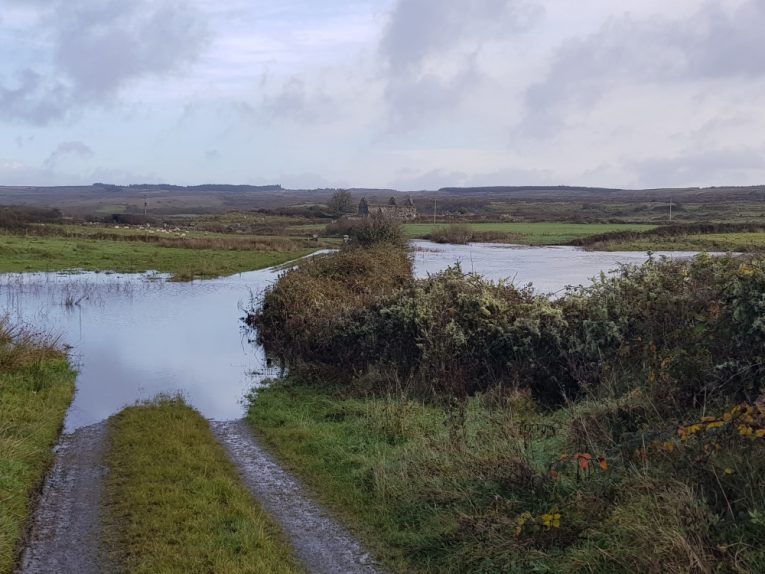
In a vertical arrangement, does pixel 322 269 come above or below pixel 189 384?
above

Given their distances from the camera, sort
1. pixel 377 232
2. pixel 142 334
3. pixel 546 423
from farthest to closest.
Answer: pixel 377 232
pixel 142 334
pixel 546 423

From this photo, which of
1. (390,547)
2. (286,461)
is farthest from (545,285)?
(390,547)

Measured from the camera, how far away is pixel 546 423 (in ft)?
32.8

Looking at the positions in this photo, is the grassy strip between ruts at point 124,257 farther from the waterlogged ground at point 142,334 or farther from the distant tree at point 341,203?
the distant tree at point 341,203

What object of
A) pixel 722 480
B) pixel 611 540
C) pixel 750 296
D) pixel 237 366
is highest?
pixel 750 296

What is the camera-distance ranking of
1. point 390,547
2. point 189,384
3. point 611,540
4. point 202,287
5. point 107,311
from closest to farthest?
point 611,540, point 390,547, point 189,384, point 107,311, point 202,287

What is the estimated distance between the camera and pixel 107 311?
27.9 metres

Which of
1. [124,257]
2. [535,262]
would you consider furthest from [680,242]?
[124,257]

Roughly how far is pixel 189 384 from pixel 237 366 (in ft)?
7.94

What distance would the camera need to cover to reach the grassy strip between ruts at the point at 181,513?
6.89 metres

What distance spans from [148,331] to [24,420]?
12.0 meters

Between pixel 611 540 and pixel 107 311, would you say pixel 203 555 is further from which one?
pixel 107 311

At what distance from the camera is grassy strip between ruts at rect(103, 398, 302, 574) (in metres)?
6.89

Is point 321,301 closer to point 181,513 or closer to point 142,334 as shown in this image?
point 142,334
